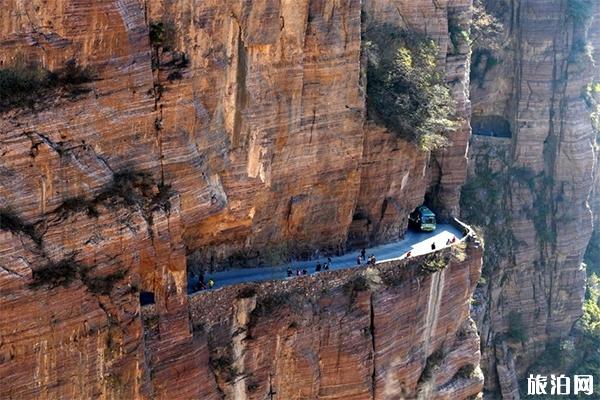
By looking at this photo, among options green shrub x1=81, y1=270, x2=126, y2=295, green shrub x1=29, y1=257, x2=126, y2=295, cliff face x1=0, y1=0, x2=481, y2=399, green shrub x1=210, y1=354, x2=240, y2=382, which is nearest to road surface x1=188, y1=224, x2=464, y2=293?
cliff face x1=0, y1=0, x2=481, y2=399

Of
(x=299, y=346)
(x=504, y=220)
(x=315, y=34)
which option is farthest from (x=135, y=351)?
(x=504, y=220)

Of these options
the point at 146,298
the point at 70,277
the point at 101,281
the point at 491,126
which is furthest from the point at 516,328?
the point at 70,277

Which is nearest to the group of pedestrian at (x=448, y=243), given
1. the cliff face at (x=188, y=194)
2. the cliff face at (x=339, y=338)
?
the cliff face at (x=339, y=338)

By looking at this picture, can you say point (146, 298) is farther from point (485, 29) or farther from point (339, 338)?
point (485, 29)

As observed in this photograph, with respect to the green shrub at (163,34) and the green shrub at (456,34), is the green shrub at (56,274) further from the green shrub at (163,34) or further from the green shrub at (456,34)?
the green shrub at (456,34)

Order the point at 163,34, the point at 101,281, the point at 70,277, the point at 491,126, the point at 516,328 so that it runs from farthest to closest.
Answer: the point at 491,126
the point at 516,328
the point at 163,34
the point at 101,281
the point at 70,277

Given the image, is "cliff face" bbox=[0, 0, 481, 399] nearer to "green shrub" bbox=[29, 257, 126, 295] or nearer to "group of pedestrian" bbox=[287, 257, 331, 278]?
"green shrub" bbox=[29, 257, 126, 295]
